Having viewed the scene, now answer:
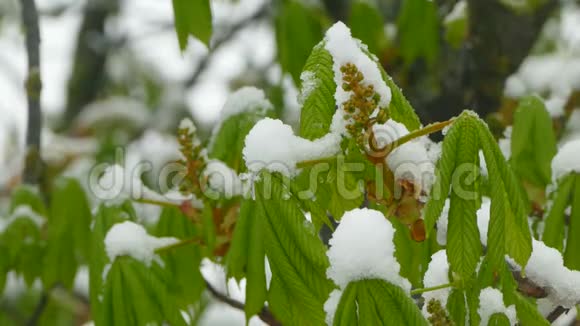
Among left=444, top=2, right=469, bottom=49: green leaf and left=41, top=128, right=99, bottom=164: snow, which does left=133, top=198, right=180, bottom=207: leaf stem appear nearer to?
left=444, top=2, right=469, bottom=49: green leaf

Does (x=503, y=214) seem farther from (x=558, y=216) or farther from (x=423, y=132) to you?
(x=558, y=216)

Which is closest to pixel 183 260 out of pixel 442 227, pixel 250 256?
pixel 250 256

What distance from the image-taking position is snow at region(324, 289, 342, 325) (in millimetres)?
813

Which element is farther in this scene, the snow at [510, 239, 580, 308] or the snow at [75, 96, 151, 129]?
the snow at [75, 96, 151, 129]

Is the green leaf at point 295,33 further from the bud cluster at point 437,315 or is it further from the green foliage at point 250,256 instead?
the bud cluster at point 437,315

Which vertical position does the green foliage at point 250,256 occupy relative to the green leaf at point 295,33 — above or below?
below

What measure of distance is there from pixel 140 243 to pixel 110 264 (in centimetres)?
6

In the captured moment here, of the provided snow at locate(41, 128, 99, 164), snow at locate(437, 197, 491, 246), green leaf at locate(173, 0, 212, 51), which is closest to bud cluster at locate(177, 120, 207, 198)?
green leaf at locate(173, 0, 212, 51)

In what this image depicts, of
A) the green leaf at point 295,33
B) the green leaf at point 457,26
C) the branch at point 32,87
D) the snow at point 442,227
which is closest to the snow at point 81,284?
the branch at point 32,87

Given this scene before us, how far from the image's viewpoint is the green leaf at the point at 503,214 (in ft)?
2.67

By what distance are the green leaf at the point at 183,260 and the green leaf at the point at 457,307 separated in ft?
1.69

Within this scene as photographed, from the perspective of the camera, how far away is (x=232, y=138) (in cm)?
128

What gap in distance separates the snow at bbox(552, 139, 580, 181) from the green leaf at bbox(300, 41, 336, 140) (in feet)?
1.51

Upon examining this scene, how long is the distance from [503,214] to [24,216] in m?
1.16
